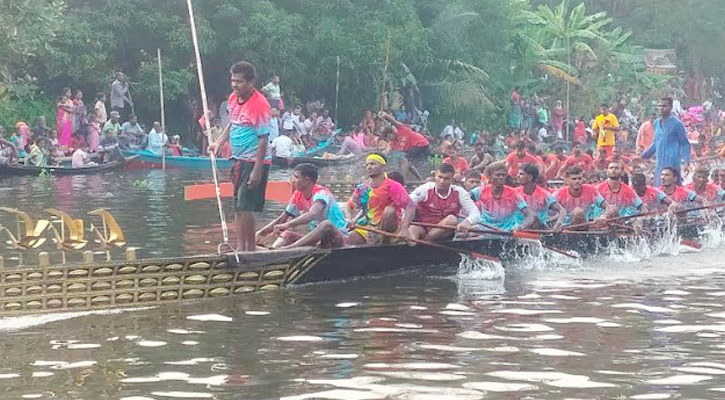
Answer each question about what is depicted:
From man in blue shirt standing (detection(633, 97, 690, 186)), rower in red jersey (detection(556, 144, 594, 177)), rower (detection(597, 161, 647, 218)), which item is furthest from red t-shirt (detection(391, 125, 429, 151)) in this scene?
rower (detection(597, 161, 647, 218))

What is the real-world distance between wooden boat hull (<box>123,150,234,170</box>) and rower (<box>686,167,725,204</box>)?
13712 millimetres

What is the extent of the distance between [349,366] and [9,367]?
7.51 feet

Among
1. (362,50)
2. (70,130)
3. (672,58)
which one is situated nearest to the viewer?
(70,130)

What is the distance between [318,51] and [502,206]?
69.1ft

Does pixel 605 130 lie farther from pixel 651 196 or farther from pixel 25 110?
pixel 25 110

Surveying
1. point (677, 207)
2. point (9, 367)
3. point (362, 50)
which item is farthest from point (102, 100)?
point (9, 367)

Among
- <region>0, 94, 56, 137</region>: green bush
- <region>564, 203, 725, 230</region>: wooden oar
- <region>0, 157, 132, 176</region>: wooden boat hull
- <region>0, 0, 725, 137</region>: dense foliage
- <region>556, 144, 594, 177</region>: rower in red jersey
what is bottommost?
<region>564, 203, 725, 230</region>: wooden oar

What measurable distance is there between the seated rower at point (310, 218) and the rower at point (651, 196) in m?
5.18

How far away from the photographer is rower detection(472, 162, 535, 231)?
15461 millimetres

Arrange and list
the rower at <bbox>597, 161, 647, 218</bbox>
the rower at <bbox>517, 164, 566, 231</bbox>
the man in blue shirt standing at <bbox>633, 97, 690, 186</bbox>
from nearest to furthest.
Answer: the rower at <bbox>517, 164, 566, 231</bbox> → the rower at <bbox>597, 161, 647, 218</bbox> → the man in blue shirt standing at <bbox>633, 97, 690, 186</bbox>

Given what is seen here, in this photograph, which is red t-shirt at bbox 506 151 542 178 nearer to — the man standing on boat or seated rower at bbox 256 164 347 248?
seated rower at bbox 256 164 347 248

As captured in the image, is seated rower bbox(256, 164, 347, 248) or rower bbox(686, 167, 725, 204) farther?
rower bbox(686, 167, 725, 204)

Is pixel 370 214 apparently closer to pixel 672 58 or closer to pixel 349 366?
pixel 349 366

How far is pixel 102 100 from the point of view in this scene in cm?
3122
